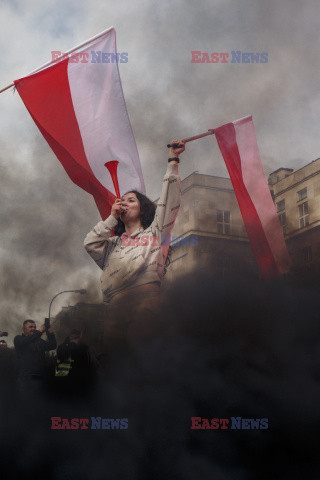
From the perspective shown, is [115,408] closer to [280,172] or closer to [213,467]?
[213,467]

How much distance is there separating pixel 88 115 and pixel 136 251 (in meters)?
2.00

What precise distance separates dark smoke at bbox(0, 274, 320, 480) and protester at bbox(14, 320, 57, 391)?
0.71 ft

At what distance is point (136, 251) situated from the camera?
18.2 feet

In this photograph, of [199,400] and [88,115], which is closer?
[199,400]

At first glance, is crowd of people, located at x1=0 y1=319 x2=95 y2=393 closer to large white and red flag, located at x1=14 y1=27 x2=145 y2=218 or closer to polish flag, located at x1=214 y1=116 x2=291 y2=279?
large white and red flag, located at x1=14 y1=27 x2=145 y2=218

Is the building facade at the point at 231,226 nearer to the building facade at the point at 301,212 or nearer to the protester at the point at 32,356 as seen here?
the building facade at the point at 301,212

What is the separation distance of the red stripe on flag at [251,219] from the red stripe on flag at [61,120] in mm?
1429

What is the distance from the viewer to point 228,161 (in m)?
6.25

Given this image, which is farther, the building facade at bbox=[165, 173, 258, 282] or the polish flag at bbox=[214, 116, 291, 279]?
the building facade at bbox=[165, 173, 258, 282]

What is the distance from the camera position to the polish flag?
6.02 meters

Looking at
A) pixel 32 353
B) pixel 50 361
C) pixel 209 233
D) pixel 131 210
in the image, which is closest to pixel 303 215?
pixel 209 233

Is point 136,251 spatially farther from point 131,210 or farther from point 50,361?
point 50,361

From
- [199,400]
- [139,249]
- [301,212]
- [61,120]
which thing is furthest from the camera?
[301,212]

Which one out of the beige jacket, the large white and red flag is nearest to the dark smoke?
the beige jacket
